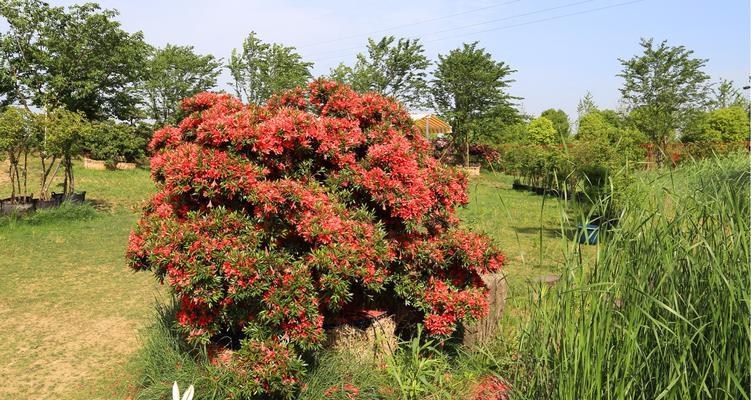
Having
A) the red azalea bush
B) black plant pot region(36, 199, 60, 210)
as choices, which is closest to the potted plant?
black plant pot region(36, 199, 60, 210)

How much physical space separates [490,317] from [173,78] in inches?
1023

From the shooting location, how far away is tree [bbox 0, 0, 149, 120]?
21.5 meters

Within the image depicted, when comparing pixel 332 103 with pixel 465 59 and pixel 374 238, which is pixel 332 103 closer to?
pixel 374 238

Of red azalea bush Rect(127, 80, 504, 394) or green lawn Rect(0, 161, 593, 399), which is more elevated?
red azalea bush Rect(127, 80, 504, 394)

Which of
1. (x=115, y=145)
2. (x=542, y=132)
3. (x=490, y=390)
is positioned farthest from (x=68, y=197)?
(x=542, y=132)

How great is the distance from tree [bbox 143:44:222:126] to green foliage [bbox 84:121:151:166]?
16.4 ft

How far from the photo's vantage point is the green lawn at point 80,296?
411 centimetres

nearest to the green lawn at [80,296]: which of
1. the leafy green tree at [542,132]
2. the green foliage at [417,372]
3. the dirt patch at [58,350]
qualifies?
the dirt patch at [58,350]

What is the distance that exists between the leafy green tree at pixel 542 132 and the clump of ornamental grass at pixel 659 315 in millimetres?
31922

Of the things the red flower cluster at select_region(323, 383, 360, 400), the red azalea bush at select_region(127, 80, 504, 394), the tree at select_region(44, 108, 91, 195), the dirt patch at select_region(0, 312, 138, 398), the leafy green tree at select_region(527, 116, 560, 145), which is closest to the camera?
the red azalea bush at select_region(127, 80, 504, 394)

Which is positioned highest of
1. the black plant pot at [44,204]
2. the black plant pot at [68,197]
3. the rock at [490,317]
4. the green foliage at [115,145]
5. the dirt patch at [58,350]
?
the green foliage at [115,145]

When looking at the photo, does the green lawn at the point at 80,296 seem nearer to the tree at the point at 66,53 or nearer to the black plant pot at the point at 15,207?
the black plant pot at the point at 15,207

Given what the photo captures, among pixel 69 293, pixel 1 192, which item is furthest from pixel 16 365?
pixel 1 192

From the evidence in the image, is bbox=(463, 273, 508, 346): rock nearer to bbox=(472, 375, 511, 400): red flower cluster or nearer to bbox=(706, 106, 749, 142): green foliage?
bbox=(472, 375, 511, 400): red flower cluster
